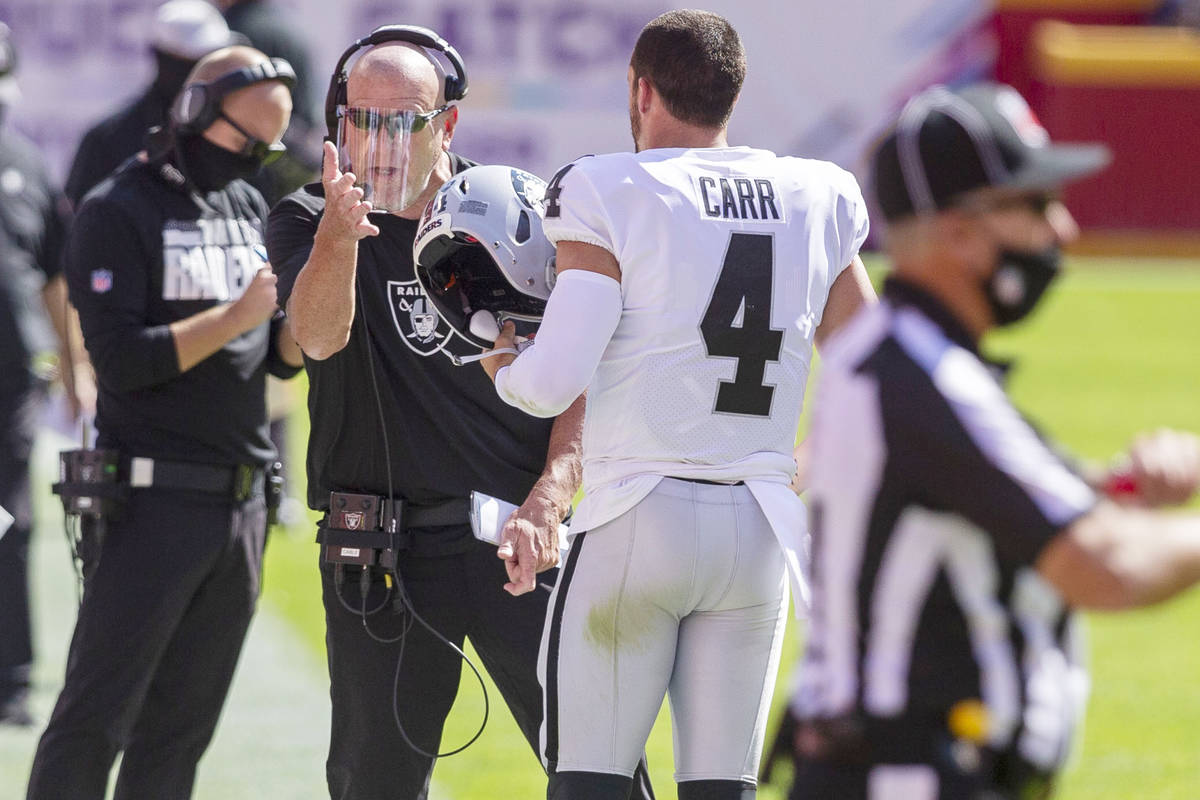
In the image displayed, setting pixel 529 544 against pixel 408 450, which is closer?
pixel 529 544

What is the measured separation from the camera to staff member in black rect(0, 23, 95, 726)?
6973 millimetres

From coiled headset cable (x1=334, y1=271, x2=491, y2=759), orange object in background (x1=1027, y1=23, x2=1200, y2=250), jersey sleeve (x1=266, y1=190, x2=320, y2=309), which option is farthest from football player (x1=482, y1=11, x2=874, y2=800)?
orange object in background (x1=1027, y1=23, x2=1200, y2=250)

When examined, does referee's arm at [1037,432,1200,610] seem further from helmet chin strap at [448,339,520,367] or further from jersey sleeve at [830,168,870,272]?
helmet chin strap at [448,339,520,367]

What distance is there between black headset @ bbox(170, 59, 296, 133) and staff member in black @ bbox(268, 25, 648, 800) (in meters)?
0.64

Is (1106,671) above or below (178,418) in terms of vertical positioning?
below

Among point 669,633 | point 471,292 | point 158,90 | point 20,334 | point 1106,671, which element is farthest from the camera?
point 1106,671

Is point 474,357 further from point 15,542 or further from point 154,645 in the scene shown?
point 15,542

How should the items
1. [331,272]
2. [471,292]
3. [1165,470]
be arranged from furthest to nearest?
1. [471,292]
2. [331,272]
3. [1165,470]

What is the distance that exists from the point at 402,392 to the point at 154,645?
1.06 metres

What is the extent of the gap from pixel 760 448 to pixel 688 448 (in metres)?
0.18

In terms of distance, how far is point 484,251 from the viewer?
407 cm

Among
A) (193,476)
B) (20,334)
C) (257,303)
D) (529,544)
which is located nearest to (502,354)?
(529,544)

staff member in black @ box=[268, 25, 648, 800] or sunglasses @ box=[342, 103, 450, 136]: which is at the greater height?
sunglasses @ box=[342, 103, 450, 136]

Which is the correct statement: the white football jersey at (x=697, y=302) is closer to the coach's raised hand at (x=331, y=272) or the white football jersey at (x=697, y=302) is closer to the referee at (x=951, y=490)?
the coach's raised hand at (x=331, y=272)
